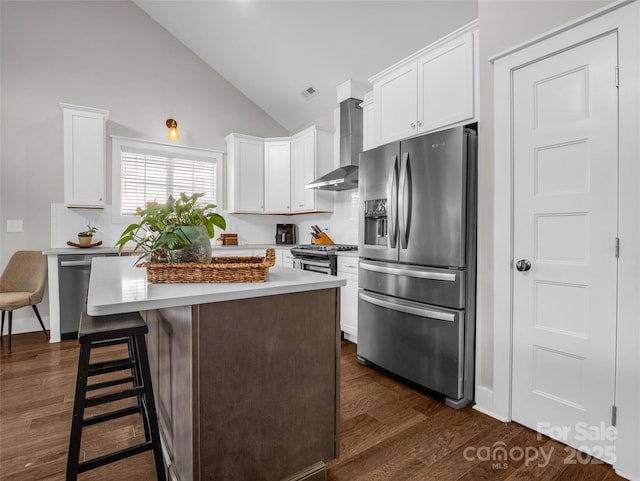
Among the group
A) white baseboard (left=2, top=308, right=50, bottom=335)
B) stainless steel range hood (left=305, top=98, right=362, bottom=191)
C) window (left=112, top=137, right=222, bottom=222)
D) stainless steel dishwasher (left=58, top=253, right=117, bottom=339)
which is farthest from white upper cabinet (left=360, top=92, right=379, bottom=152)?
white baseboard (left=2, top=308, right=50, bottom=335)

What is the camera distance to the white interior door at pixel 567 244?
1.65 m

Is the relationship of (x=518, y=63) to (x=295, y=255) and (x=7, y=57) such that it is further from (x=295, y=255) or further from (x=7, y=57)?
(x=7, y=57)

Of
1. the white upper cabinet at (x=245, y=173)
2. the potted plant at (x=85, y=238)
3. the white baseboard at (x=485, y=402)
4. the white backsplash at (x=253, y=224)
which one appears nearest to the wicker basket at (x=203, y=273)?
the white baseboard at (x=485, y=402)

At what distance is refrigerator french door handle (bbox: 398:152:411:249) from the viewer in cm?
240

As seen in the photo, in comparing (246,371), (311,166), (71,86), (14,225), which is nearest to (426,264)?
(246,371)

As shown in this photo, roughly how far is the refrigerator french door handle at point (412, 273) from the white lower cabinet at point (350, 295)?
0.43m

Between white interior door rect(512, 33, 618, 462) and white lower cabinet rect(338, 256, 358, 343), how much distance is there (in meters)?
1.45

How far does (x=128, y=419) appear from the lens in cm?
208

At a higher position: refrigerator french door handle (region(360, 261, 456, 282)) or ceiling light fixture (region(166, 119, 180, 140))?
ceiling light fixture (region(166, 119, 180, 140))

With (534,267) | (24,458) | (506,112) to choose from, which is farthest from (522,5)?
(24,458)

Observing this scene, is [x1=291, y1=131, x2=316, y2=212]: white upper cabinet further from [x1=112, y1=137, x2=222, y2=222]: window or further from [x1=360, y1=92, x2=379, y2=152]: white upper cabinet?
[x1=112, y1=137, x2=222, y2=222]: window

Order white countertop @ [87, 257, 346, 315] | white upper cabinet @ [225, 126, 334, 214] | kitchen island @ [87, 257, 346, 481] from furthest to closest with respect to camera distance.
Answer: white upper cabinet @ [225, 126, 334, 214]
kitchen island @ [87, 257, 346, 481]
white countertop @ [87, 257, 346, 315]

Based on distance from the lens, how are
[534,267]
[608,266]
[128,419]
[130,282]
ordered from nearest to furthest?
[130,282]
[608,266]
[534,267]
[128,419]

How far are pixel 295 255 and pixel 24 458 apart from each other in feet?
8.93
